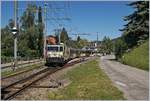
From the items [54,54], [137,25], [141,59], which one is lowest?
[141,59]

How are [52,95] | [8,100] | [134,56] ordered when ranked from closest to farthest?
1. [8,100]
2. [52,95]
3. [134,56]

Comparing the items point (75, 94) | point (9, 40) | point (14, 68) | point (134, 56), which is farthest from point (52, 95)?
point (9, 40)

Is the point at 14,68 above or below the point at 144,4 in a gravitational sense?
below

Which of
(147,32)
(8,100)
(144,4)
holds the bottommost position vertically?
(8,100)

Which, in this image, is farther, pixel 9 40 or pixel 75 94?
pixel 9 40

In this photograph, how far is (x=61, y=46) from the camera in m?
53.3

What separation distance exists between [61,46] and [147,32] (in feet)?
50.8

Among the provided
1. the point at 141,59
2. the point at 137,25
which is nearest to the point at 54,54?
the point at 141,59

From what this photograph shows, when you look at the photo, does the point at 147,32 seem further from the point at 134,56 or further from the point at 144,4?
the point at 134,56

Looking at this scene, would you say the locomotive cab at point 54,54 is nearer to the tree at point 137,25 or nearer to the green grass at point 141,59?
the green grass at point 141,59

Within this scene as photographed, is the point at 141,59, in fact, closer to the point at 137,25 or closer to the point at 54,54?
the point at 54,54

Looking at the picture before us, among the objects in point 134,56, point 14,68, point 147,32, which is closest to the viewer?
point 14,68

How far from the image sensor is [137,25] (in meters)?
65.2

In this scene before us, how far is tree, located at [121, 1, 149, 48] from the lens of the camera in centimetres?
6317
